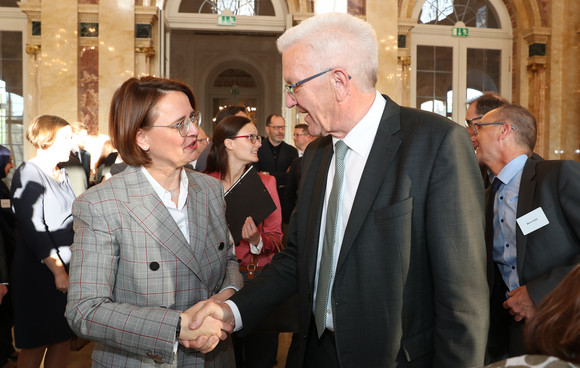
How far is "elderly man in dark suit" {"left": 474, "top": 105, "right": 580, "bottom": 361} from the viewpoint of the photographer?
2.48 meters

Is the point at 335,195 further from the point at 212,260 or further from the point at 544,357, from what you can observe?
the point at 544,357

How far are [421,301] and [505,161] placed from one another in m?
1.66

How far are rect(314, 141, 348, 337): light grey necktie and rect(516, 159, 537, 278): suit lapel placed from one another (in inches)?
50.5

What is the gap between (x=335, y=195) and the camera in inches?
70.9

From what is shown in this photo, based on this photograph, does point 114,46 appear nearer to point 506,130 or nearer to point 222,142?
point 222,142

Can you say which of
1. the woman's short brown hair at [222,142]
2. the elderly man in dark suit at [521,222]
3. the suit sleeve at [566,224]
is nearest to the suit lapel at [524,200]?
the elderly man in dark suit at [521,222]

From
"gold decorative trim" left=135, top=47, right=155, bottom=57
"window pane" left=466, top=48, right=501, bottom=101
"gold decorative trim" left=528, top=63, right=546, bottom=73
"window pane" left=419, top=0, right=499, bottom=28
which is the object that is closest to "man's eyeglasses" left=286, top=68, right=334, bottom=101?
"gold decorative trim" left=135, top=47, right=155, bottom=57

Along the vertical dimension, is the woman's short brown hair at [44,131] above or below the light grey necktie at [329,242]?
above

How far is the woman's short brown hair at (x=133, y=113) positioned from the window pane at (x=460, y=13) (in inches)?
357

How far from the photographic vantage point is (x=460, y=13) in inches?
403

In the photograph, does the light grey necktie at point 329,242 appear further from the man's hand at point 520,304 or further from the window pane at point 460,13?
the window pane at point 460,13

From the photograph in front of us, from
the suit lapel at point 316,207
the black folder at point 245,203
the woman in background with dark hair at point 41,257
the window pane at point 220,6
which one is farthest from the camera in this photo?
the window pane at point 220,6

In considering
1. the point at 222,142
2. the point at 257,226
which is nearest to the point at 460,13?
the point at 222,142

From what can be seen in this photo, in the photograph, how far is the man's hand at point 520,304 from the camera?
2.47 m
